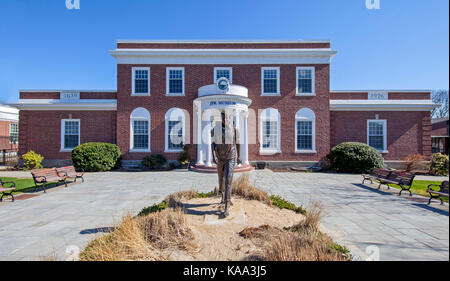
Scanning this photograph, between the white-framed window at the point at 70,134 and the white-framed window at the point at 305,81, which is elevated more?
the white-framed window at the point at 305,81

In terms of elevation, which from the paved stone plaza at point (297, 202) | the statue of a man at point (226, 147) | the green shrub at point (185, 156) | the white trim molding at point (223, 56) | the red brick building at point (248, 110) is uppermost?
the white trim molding at point (223, 56)

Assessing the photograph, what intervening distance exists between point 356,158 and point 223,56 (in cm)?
1210

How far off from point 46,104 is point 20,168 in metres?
5.17

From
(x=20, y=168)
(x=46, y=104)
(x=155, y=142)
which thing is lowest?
(x=20, y=168)

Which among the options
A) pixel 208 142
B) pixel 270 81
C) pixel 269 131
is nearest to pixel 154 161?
pixel 208 142

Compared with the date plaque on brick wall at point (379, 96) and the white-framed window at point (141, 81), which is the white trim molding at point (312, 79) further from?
the white-framed window at point (141, 81)

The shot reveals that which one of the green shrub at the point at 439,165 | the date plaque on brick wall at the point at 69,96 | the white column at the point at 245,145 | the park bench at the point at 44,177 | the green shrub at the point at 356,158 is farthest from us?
the date plaque on brick wall at the point at 69,96

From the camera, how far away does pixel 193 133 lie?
1580 cm

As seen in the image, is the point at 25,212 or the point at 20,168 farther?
the point at 20,168

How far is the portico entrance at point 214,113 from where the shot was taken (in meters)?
13.7

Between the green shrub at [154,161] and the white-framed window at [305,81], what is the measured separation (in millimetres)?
11730

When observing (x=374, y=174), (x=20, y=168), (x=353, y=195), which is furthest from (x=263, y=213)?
(x=20, y=168)

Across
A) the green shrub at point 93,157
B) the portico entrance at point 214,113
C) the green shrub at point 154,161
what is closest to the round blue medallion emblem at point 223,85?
the portico entrance at point 214,113
